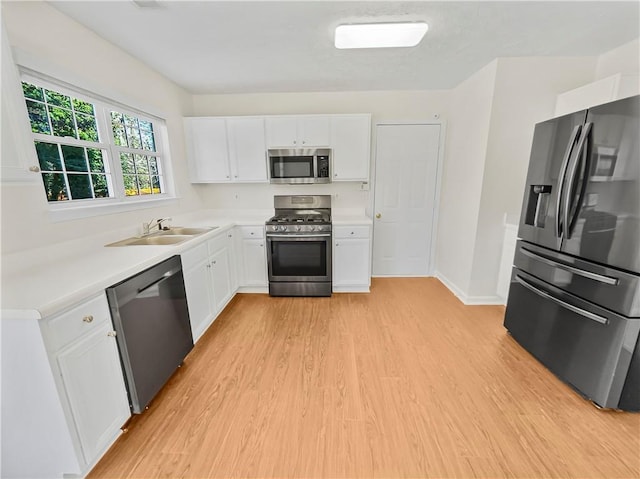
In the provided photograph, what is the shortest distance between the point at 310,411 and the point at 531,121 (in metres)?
3.24

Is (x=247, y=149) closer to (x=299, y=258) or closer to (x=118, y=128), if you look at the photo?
(x=118, y=128)

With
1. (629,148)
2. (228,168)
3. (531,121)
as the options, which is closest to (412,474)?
(629,148)

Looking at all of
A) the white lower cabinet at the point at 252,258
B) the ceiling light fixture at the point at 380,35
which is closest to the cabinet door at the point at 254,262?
the white lower cabinet at the point at 252,258

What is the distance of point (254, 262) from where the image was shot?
321cm

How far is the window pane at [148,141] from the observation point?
267 cm

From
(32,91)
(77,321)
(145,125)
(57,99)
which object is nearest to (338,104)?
(145,125)

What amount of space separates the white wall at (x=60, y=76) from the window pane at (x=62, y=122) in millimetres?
229

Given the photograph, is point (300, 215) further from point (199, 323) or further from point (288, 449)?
point (288, 449)

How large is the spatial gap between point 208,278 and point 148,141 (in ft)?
5.36

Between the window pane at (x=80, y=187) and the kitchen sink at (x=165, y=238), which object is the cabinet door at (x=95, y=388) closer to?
the kitchen sink at (x=165, y=238)

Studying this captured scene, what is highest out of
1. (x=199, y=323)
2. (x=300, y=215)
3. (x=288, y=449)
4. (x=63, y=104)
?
(x=63, y=104)

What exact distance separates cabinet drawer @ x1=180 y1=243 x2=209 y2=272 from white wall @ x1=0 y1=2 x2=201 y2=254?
652 mm

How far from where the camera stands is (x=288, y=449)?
141cm

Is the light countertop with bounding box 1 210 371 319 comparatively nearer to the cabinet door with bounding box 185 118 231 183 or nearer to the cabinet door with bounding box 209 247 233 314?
the cabinet door with bounding box 209 247 233 314
